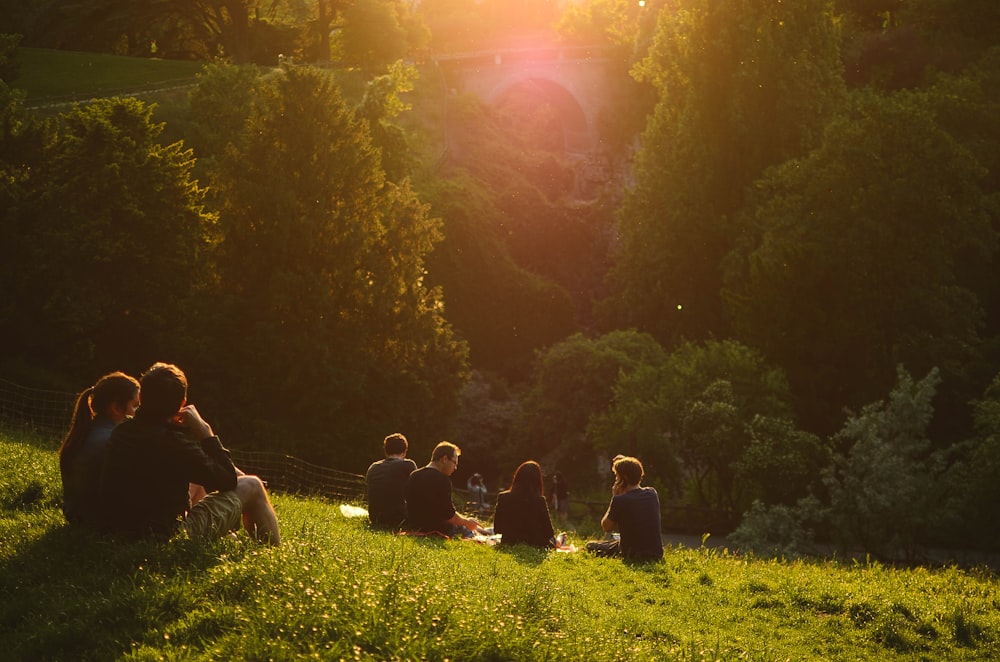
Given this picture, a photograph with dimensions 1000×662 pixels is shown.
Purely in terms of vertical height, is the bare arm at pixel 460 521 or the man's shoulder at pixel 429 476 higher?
the man's shoulder at pixel 429 476

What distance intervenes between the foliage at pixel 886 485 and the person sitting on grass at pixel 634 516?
51.3 feet

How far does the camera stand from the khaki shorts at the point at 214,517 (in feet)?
25.1

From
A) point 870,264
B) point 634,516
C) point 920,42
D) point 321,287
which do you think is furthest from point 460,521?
point 920,42

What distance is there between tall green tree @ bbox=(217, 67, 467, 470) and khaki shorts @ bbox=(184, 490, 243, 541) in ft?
80.3

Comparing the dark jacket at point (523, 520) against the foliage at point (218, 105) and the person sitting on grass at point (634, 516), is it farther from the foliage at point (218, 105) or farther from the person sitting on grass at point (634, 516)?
the foliage at point (218, 105)

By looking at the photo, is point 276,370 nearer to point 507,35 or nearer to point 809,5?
point 809,5

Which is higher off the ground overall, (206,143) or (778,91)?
(778,91)

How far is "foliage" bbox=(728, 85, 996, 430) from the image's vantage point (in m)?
36.4

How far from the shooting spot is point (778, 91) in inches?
1713

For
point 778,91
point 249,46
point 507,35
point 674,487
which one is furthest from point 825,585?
point 507,35

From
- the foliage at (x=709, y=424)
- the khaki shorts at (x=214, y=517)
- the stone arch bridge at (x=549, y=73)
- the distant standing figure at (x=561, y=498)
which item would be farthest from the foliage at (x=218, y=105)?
the stone arch bridge at (x=549, y=73)

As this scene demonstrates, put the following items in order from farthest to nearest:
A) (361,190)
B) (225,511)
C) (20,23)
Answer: (20,23)
(361,190)
(225,511)

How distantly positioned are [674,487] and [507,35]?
88.6 meters

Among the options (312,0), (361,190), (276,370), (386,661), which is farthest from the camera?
(312,0)
